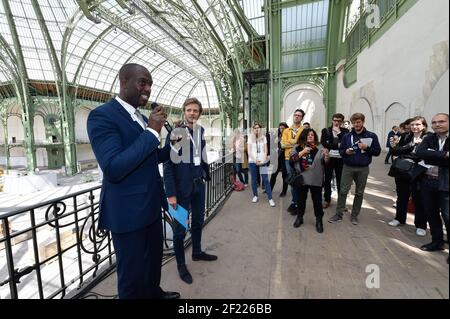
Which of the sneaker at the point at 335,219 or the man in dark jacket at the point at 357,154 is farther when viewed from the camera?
the sneaker at the point at 335,219

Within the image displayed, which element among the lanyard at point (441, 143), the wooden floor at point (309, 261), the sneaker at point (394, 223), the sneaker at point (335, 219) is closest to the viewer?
the lanyard at point (441, 143)

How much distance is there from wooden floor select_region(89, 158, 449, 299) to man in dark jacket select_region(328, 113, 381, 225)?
0.56m

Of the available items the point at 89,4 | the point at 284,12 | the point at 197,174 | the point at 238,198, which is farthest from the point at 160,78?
the point at 197,174

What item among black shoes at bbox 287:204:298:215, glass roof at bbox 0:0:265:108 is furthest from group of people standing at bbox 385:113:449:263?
glass roof at bbox 0:0:265:108

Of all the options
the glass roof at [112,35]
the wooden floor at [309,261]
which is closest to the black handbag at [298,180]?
the wooden floor at [309,261]

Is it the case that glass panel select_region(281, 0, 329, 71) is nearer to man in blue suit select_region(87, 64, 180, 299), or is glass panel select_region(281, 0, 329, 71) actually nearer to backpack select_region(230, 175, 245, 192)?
backpack select_region(230, 175, 245, 192)

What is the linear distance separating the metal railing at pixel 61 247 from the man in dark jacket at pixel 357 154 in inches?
96.7

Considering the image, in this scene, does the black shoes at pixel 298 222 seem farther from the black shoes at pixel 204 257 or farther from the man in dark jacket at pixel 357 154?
the black shoes at pixel 204 257

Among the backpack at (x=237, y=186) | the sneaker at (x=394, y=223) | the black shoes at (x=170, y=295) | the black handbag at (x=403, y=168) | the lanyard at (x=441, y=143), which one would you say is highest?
the lanyard at (x=441, y=143)

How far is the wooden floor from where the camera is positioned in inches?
37.9

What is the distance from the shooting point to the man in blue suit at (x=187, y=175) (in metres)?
2.42

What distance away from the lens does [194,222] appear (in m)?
2.85
